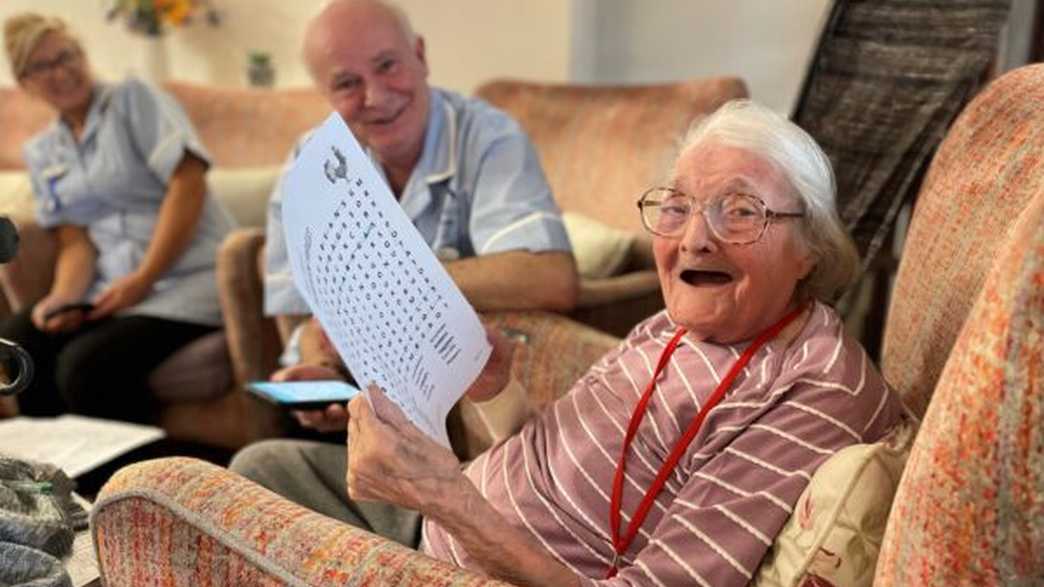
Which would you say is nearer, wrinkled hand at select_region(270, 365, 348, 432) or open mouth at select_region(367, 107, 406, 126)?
wrinkled hand at select_region(270, 365, 348, 432)

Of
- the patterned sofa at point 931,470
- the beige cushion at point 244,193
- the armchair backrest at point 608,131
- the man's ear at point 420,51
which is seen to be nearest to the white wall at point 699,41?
the armchair backrest at point 608,131

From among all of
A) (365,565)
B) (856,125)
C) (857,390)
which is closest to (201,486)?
(365,565)

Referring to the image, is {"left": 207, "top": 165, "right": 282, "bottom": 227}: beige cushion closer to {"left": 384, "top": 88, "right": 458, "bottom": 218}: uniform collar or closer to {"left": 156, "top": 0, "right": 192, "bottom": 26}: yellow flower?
{"left": 156, "top": 0, "right": 192, "bottom": 26}: yellow flower

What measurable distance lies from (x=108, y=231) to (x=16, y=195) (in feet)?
1.56

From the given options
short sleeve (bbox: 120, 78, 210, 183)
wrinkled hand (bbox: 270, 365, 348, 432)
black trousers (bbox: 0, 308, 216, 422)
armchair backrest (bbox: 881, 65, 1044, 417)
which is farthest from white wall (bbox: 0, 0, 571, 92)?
armchair backrest (bbox: 881, 65, 1044, 417)

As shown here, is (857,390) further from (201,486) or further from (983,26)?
(983,26)

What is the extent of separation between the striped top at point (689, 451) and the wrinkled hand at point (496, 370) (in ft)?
0.22

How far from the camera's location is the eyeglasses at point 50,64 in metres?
2.35

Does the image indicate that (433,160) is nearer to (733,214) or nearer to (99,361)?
(733,214)

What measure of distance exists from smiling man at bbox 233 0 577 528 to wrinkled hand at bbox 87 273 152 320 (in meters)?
0.63

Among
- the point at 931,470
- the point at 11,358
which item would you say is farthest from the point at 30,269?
the point at 931,470

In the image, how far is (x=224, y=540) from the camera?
91 centimetres

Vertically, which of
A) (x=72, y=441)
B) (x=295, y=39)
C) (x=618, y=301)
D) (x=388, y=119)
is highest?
(x=388, y=119)

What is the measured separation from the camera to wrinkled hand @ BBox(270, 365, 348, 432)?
1.48 metres
